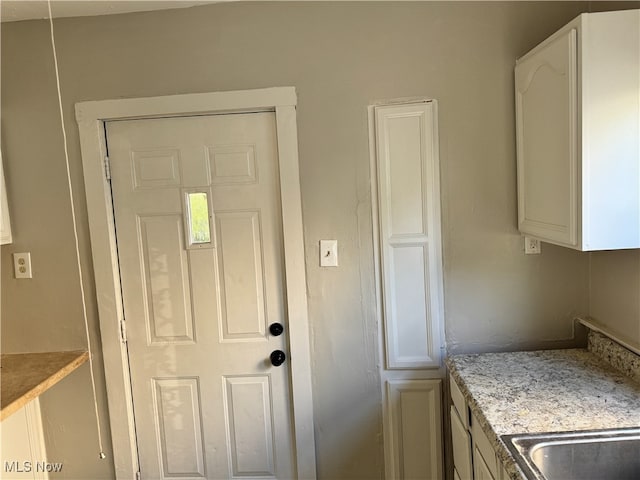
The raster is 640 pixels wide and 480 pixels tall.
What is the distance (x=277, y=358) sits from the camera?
6.32 feet

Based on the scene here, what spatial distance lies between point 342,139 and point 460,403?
111cm

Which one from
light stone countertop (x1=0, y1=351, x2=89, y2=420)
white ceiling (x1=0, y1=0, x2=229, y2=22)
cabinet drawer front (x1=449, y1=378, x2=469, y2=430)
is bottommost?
cabinet drawer front (x1=449, y1=378, x2=469, y2=430)

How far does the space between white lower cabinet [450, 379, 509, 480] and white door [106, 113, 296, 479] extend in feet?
2.32

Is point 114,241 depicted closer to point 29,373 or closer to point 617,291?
point 29,373

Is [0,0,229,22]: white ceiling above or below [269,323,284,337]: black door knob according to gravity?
above

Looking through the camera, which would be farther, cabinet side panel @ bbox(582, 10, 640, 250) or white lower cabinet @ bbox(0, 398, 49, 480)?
white lower cabinet @ bbox(0, 398, 49, 480)

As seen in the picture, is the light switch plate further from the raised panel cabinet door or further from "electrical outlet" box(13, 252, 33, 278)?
"electrical outlet" box(13, 252, 33, 278)

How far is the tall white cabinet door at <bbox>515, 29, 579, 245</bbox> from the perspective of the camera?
53.5 inches

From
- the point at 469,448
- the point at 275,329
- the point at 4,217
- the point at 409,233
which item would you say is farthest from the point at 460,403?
the point at 4,217

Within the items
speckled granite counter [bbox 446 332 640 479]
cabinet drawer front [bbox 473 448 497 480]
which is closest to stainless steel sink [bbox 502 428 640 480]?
speckled granite counter [bbox 446 332 640 479]

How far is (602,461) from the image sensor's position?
1212 millimetres

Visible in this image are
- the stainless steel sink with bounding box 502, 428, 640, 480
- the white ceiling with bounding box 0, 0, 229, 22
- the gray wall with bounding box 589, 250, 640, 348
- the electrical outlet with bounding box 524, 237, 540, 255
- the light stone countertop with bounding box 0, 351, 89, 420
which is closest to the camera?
the stainless steel sink with bounding box 502, 428, 640, 480

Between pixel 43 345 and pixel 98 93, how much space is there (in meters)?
1.14

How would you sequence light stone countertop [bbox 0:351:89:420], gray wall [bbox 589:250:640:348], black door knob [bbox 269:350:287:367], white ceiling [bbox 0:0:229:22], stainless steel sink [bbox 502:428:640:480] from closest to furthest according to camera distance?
stainless steel sink [bbox 502:428:640:480], light stone countertop [bbox 0:351:89:420], gray wall [bbox 589:250:640:348], white ceiling [bbox 0:0:229:22], black door knob [bbox 269:350:287:367]
